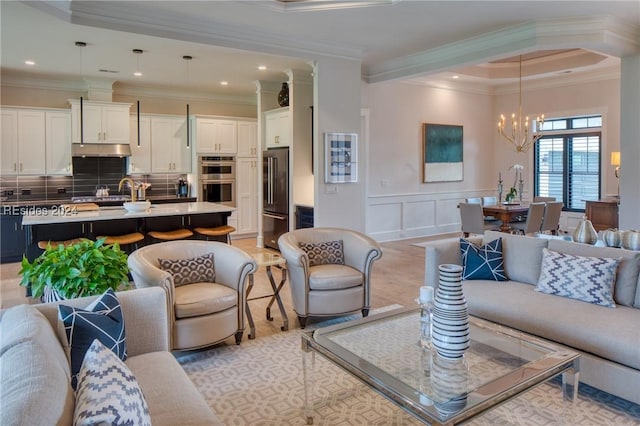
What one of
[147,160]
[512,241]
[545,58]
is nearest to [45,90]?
[147,160]

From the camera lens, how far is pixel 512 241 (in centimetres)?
379

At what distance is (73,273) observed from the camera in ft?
8.39

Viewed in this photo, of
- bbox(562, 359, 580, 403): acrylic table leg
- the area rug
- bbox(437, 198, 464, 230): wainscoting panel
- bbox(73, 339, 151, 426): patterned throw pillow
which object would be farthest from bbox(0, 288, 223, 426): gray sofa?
bbox(437, 198, 464, 230): wainscoting panel

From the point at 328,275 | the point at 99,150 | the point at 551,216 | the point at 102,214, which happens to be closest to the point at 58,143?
the point at 99,150

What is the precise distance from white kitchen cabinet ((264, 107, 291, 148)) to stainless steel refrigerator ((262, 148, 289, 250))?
0.15m

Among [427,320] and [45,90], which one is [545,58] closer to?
[427,320]

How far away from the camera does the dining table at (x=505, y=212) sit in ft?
22.6

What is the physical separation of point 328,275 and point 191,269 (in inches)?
44.5

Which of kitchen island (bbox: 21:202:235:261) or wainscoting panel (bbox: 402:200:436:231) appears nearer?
kitchen island (bbox: 21:202:235:261)

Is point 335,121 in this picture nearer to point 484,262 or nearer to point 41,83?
point 484,262

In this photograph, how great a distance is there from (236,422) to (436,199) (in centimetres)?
720

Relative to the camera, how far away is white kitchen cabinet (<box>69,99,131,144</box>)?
24.0ft

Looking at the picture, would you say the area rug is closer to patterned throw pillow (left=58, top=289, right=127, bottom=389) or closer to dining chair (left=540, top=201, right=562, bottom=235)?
patterned throw pillow (left=58, top=289, right=127, bottom=389)

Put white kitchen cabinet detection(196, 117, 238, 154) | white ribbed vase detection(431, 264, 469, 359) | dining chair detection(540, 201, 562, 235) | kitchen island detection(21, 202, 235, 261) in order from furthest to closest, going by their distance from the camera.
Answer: white kitchen cabinet detection(196, 117, 238, 154), dining chair detection(540, 201, 562, 235), kitchen island detection(21, 202, 235, 261), white ribbed vase detection(431, 264, 469, 359)
